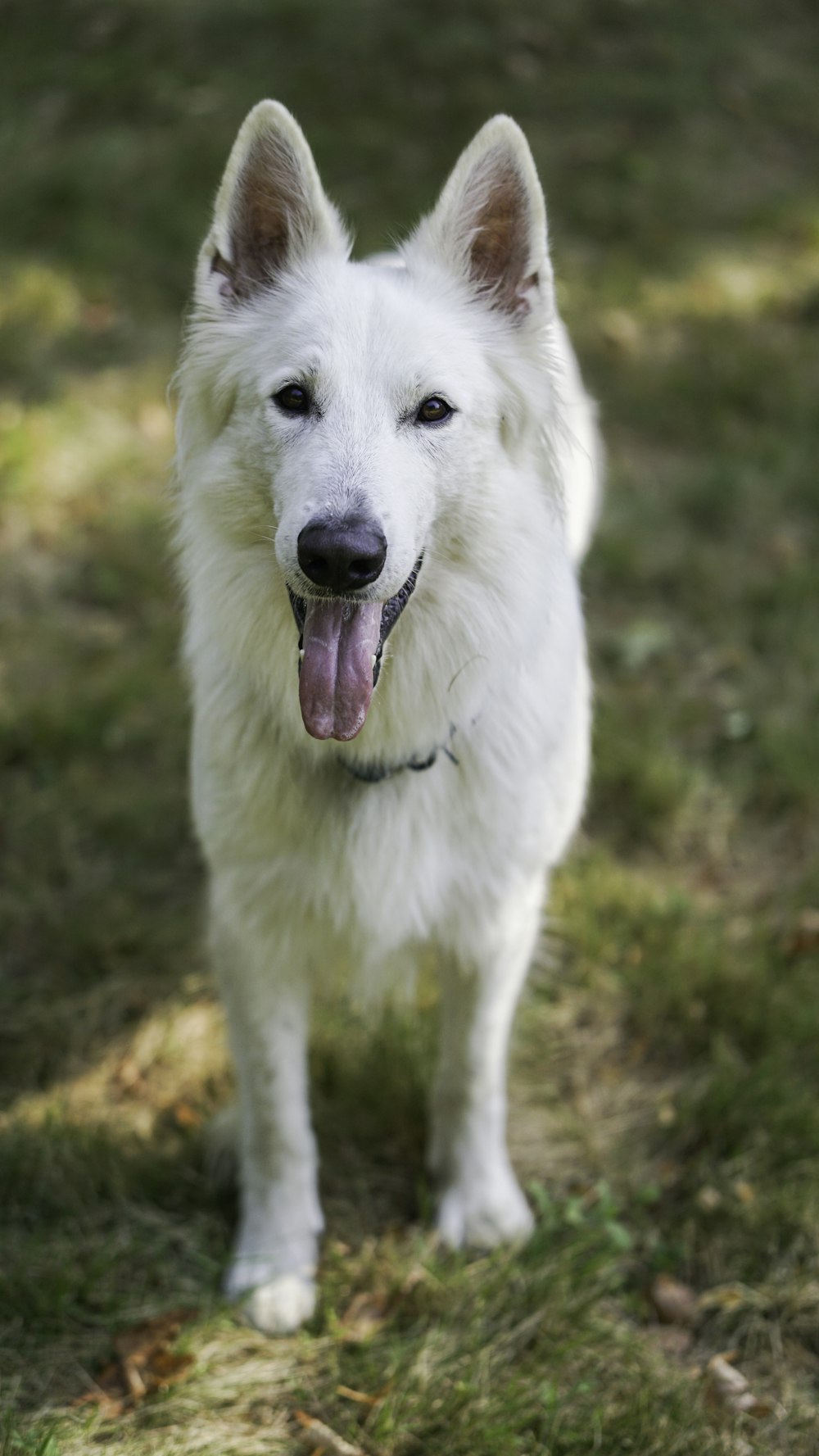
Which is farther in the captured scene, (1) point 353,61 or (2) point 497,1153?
(1) point 353,61

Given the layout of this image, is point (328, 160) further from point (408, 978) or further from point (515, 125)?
point (408, 978)

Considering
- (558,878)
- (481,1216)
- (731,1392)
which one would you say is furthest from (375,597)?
(731,1392)

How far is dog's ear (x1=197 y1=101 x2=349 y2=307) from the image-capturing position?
215 cm

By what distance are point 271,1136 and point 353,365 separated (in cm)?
164

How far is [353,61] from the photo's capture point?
671cm

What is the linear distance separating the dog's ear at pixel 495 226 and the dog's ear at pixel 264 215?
21cm

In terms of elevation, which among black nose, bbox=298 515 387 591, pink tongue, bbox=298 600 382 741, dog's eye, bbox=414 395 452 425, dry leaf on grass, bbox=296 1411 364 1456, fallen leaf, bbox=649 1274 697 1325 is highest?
dog's eye, bbox=414 395 452 425

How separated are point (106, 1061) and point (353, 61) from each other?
242 inches

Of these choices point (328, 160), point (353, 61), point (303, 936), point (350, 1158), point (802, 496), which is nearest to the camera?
point (303, 936)

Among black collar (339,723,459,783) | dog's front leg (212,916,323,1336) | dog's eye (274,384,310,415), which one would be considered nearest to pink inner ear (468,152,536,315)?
dog's eye (274,384,310,415)

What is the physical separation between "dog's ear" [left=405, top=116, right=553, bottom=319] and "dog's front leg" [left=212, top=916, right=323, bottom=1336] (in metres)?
1.44

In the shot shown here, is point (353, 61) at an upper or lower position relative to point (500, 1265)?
upper

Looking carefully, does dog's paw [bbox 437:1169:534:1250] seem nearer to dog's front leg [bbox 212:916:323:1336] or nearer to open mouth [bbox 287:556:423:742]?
dog's front leg [bbox 212:916:323:1336]

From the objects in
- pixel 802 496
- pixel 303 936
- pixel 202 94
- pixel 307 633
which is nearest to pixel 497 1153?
pixel 303 936
